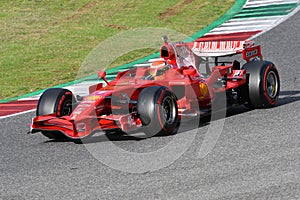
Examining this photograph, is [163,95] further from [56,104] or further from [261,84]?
[261,84]

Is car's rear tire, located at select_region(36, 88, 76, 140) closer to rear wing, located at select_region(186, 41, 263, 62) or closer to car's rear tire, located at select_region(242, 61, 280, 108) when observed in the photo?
rear wing, located at select_region(186, 41, 263, 62)

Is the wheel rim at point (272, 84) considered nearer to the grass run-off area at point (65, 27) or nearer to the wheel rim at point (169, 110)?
the wheel rim at point (169, 110)

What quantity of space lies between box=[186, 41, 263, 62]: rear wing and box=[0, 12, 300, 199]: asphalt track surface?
94 centimetres

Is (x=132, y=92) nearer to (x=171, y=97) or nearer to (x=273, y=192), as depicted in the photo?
(x=171, y=97)

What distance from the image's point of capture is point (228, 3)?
69.9ft

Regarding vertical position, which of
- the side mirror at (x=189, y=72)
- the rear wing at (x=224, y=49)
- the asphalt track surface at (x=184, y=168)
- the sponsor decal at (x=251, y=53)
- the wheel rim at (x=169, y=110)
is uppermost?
the rear wing at (x=224, y=49)

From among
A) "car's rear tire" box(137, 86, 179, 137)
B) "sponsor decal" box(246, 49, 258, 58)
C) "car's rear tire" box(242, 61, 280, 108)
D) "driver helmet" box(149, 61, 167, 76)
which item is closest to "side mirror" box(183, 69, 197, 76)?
"driver helmet" box(149, 61, 167, 76)

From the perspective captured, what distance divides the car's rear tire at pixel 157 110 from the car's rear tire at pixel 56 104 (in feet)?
3.72

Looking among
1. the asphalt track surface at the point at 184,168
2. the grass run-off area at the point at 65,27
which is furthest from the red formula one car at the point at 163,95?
the grass run-off area at the point at 65,27

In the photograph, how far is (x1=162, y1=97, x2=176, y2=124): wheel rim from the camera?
9289 millimetres

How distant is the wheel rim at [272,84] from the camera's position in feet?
34.9

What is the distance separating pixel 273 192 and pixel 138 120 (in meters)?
2.77

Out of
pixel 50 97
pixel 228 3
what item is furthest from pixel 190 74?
pixel 228 3

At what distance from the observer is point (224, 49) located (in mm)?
11102
